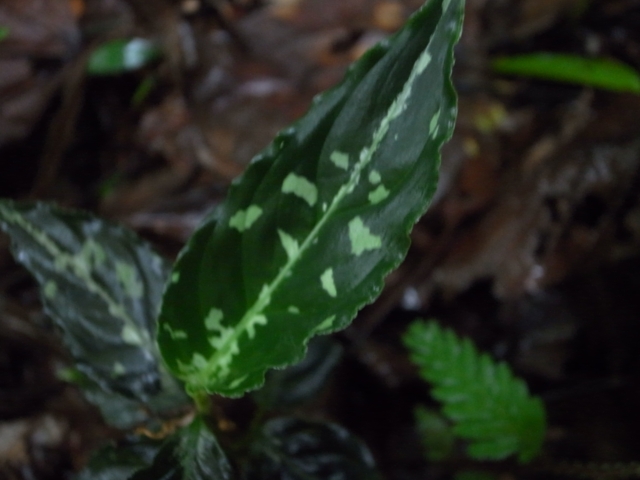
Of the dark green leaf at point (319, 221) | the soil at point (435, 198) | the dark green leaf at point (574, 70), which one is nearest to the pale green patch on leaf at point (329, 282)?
the dark green leaf at point (319, 221)

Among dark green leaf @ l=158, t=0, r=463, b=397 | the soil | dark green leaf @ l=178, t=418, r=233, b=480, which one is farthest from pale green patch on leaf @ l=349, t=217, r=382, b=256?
the soil

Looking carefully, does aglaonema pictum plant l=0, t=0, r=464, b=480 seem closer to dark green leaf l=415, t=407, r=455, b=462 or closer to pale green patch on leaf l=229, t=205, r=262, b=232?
pale green patch on leaf l=229, t=205, r=262, b=232

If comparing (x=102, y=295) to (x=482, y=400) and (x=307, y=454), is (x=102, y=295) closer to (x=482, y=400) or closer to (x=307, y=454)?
(x=307, y=454)

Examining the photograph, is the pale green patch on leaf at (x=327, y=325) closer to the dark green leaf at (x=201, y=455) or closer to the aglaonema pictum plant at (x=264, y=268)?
the aglaonema pictum plant at (x=264, y=268)

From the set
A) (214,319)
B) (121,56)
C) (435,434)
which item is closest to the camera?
(214,319)

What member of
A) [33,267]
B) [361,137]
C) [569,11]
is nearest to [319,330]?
[361,137]

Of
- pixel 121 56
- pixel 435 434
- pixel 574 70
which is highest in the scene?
pixel 121 56

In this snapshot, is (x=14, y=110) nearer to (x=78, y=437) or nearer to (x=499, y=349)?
(x=78, y=437)

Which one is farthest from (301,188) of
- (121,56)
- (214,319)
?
(121,56)
